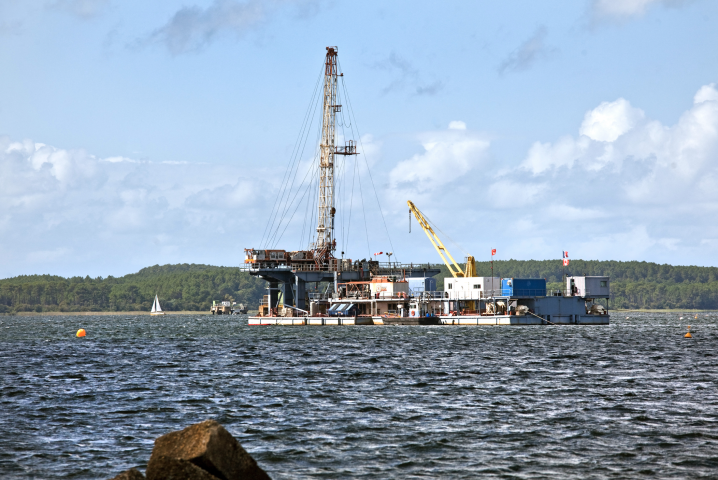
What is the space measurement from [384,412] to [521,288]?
311 ft

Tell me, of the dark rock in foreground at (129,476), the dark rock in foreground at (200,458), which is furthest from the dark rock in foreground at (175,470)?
the dark rock in foreground at (129,476)

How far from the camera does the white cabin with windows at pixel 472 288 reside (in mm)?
126375

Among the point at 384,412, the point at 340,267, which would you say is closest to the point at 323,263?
the point at 340,267

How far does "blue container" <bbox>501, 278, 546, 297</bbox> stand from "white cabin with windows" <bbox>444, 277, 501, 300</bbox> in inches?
52.1

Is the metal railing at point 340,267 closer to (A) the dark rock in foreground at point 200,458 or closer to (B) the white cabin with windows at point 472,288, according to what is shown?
(B) the white cabin with windows at point 472,288

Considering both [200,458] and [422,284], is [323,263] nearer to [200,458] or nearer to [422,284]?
[422,284]

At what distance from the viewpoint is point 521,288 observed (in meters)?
126

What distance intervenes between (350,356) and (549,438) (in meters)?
36.8

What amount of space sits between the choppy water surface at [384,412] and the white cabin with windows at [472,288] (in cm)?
6105

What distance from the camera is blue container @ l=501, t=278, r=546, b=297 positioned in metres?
125

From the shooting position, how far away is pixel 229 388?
4309cm

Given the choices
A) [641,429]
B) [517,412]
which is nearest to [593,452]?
[641,429]

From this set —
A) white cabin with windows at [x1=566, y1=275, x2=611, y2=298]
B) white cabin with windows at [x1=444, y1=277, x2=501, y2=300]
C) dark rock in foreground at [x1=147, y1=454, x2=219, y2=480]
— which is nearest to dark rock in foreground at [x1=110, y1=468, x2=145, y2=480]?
dark rock in foreground at [x1=147, y1=454, x2=219, y2=480]

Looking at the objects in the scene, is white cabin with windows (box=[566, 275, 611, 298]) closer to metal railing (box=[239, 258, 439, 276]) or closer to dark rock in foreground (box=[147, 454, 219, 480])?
metal railing (box=[239, 258, 439, 276])
